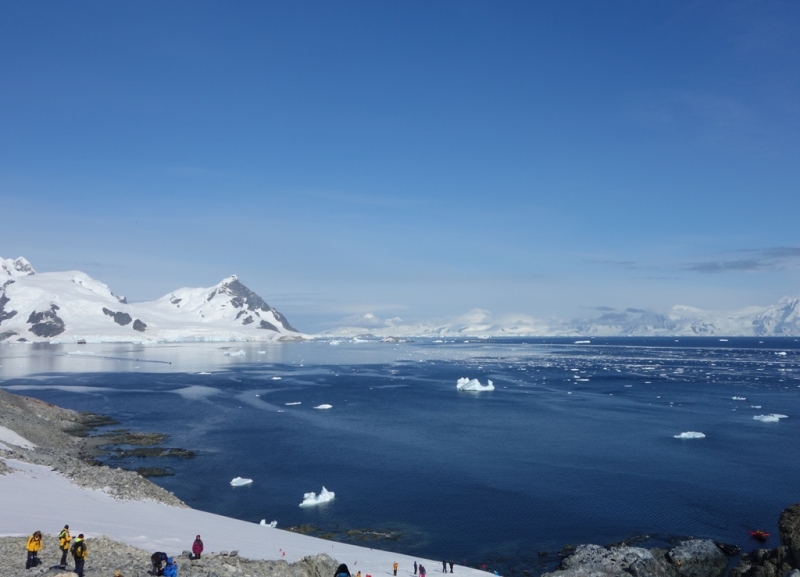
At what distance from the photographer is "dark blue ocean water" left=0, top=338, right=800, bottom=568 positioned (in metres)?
29.5

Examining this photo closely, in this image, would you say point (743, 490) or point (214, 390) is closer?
point (743, 490)

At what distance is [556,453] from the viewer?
4378cm

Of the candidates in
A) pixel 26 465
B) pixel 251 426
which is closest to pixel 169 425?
pixel 251 426

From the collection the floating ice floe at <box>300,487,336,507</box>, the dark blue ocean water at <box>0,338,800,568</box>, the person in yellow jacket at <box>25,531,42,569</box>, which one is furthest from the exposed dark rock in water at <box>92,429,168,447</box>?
the person in yellow jacket at <box>25,531,42,569</box>

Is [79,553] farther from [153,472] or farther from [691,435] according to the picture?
[691,435]

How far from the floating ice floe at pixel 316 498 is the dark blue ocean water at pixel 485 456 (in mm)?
627

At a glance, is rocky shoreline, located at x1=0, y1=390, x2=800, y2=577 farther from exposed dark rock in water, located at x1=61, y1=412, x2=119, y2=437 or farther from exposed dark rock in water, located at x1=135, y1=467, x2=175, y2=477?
exposed dark rock in water, located at x1=61, y1=412, x2=119, y2=437

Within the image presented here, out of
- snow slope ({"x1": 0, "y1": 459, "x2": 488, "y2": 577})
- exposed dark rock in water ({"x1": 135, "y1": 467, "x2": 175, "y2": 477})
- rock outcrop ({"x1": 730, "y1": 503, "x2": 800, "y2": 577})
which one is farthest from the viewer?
exposed dark rock in water ({"x1": 135, "y1": 467, "x2": 175, "y2": 477})

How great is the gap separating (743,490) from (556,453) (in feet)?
41.7

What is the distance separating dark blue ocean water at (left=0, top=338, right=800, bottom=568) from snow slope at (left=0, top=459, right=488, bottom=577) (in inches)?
162

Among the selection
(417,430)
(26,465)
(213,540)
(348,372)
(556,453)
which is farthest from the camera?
(348,372)

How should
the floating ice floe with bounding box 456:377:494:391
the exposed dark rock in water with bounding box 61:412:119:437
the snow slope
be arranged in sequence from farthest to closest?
the floating ice floe with bounding box 456:377:494:391 → the exposed dark rock in water with bounding box 61:412:119:437 → the snow slope

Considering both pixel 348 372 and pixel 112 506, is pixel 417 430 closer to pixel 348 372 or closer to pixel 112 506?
pixel 112 506

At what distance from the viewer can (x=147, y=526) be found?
71.0 ft
